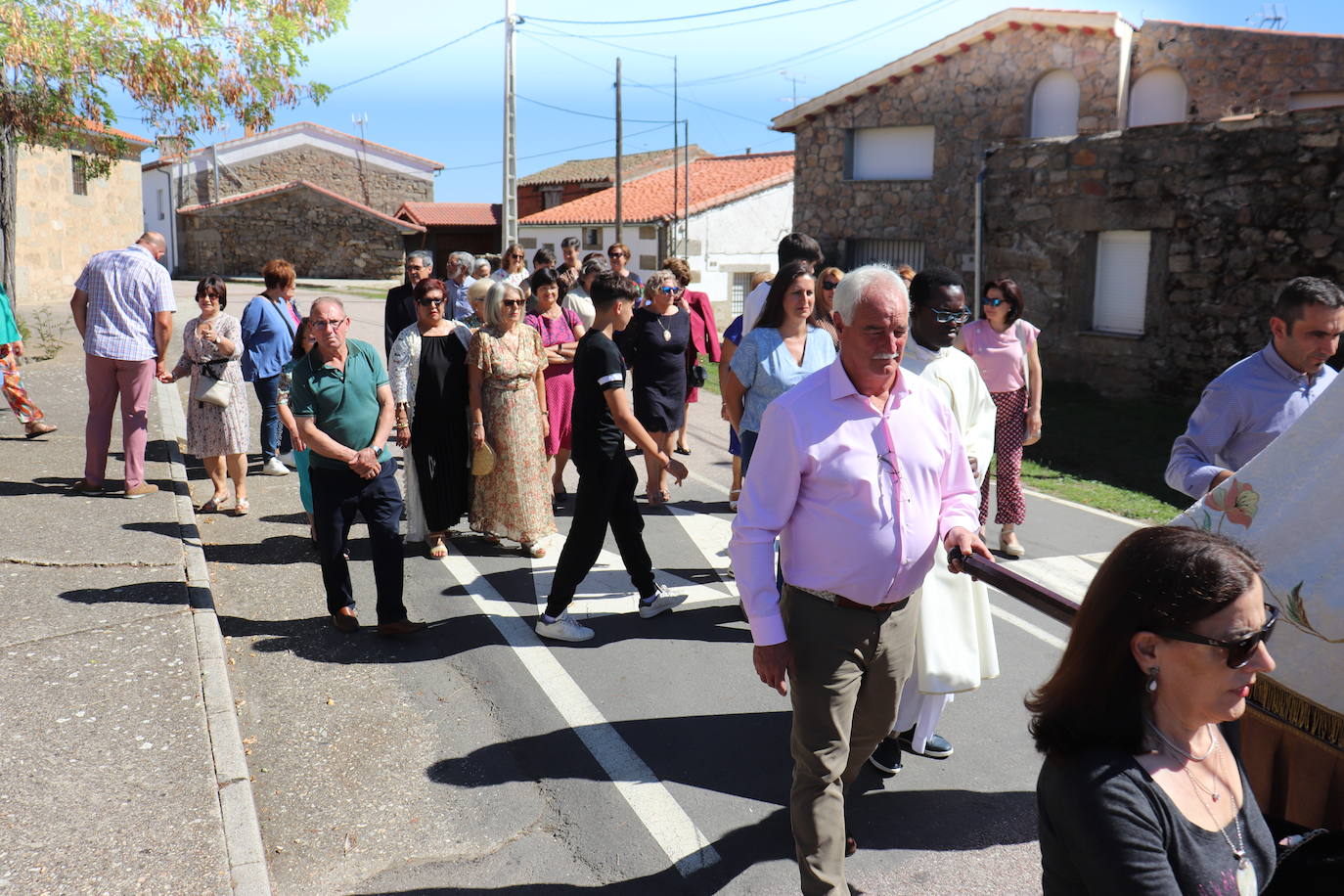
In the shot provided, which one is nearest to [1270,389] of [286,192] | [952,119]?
[952,119]

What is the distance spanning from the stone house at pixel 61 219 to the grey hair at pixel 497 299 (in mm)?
22270

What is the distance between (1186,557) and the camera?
1.96 metres

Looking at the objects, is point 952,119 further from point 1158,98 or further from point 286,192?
point 286,192

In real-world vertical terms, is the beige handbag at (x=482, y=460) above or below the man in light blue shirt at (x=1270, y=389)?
below

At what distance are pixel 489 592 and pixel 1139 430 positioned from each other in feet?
29.0

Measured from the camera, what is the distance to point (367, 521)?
6.02 metres

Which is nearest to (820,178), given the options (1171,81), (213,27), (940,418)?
(1171,81)

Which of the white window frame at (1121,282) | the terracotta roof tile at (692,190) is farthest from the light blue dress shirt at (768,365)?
the terracotta roof tile at (692,190)

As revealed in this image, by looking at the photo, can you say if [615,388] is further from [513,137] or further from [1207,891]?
[513,137]

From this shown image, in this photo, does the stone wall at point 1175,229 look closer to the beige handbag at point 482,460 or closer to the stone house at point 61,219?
the beige handbag at point 482,460

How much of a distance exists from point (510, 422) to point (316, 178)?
176ft

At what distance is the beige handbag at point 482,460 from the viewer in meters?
7.11

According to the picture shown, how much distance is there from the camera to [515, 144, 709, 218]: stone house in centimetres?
5050

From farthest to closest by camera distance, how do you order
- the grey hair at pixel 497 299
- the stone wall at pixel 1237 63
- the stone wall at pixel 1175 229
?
the stone wall at pixel 1237 63 → the stone wall at pixel 1175 229 → the grey hair at pixel 497 299
